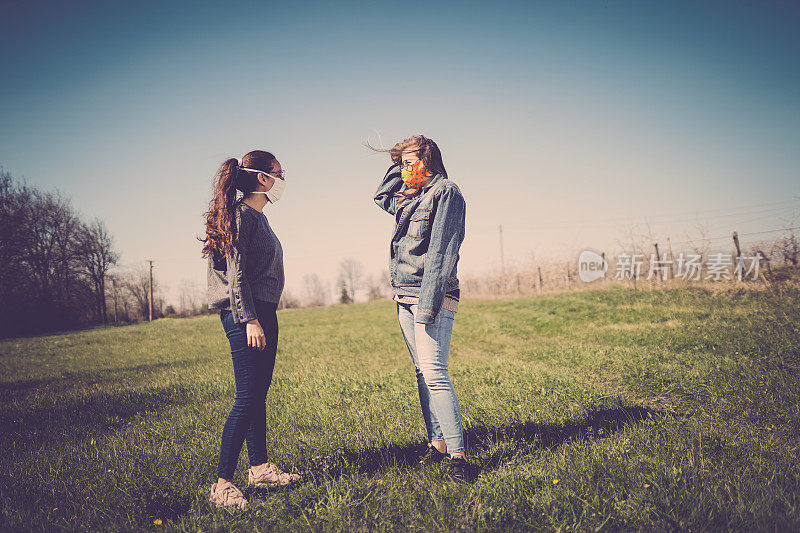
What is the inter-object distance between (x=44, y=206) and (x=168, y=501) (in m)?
46.2

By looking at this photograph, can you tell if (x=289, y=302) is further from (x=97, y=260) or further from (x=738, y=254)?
(x=738, y=254)

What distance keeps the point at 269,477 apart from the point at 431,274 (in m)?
1.84

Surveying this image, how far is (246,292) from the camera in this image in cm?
263

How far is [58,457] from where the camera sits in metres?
3.71

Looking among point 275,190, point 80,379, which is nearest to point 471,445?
point 275,190

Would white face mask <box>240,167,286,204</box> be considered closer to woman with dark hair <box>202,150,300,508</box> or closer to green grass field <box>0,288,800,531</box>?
woman with dark hair <box>202,150,300,508</box>

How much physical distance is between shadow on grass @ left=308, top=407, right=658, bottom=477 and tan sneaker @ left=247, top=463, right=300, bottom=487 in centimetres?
19

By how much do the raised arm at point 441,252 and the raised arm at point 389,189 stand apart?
0.67m

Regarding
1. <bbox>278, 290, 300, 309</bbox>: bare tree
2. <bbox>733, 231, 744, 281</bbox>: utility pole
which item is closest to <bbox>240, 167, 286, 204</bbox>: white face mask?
<bbox>733, 231, 744, 281</bbox>: utility pole

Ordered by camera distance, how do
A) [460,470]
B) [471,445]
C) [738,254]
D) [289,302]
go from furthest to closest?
[289,302]
[738,254]
[471,445]
[460,470]

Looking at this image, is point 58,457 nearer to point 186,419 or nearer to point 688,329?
point 186,419

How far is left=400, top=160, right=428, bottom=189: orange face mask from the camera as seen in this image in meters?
3.11

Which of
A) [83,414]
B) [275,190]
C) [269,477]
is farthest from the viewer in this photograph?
[83,414]

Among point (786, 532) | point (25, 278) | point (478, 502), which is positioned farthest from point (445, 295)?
point (25, 278)
